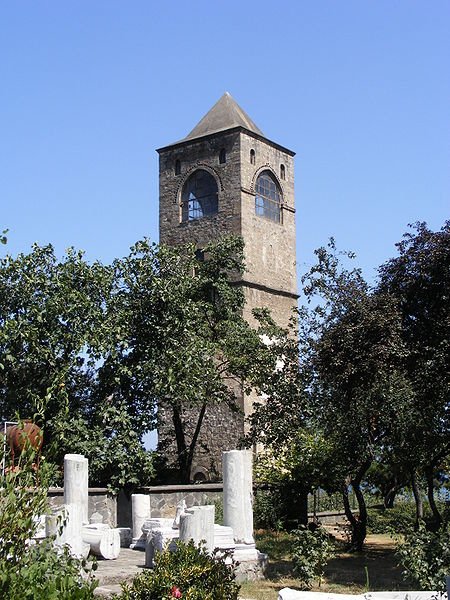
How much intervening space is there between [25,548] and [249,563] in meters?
6.68

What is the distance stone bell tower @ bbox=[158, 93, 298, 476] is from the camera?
33.8 meters

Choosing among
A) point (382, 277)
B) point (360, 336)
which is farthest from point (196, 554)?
point (382, 277)

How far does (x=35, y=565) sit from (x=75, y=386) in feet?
47.7

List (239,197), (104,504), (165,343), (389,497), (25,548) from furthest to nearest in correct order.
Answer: (239,197) < (389,497) < (165,343) < (104,504) < (25,548)

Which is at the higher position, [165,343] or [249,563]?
[165,343]

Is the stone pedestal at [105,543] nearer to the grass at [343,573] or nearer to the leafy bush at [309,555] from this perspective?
the grass at [343,573]

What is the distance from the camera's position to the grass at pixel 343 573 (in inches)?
451

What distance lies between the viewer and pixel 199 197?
3538 cm

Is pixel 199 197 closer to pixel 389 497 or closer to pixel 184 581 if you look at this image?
pixel 389 497

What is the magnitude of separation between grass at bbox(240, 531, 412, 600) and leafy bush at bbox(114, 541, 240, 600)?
259cm

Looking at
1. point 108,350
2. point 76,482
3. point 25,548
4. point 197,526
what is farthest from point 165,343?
point 25,548

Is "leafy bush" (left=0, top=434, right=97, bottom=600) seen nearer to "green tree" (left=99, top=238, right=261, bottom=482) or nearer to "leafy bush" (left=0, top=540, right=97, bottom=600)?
"leafy bush" (left=0, top=540, right=97, bottom=600)

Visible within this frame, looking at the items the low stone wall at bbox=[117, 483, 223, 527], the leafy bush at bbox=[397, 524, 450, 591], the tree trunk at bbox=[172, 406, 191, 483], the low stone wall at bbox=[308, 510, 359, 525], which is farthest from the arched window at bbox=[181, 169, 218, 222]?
the leafy bush at bbox=[397, 524, 450, 591]

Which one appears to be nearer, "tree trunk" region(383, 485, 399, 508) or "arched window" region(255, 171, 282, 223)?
"tree trunk" region(383, 485, 399, 508)
